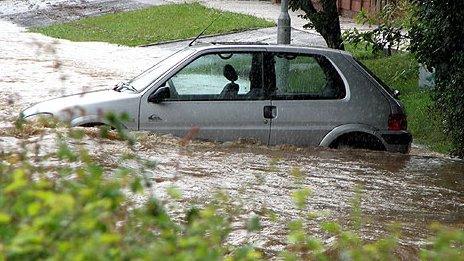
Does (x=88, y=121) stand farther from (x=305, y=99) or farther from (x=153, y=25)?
(x=153, y=25)

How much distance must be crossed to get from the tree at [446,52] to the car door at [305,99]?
4.53 ft

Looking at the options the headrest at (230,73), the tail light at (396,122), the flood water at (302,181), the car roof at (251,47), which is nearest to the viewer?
the flood water at (302,181)

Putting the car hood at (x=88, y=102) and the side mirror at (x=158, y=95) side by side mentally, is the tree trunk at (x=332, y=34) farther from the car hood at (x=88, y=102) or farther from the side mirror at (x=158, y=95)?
the side mirror at (x=158, y=95)

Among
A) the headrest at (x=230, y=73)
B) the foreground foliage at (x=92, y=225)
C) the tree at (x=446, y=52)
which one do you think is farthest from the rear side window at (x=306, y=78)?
the foreground foliage at (x=92, y=225)

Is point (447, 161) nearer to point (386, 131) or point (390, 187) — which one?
point (386, 131)

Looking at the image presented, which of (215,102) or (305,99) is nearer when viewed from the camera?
(215,102)

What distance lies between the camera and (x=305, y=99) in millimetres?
11312

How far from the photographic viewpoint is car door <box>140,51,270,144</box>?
36.0 feet

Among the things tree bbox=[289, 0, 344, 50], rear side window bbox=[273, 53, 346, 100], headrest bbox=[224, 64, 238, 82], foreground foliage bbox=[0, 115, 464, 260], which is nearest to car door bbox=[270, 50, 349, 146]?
rear side window bbox=[273, 53, 346, 100]

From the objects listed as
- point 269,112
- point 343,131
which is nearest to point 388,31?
point 343,131

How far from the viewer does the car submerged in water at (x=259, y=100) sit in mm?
10969

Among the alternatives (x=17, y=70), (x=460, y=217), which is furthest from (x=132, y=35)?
(x=460, y=217)

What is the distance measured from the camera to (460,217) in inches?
369

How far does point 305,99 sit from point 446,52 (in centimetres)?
196
